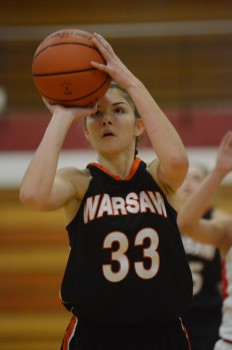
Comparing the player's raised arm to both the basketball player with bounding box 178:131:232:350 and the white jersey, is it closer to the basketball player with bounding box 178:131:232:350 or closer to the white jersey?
the basketball player with bounding box 178:131:232:350

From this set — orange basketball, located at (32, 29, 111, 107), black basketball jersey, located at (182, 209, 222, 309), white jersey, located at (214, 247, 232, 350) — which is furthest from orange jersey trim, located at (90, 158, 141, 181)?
black basketball jersey, located at (182, 209, 222, 309)

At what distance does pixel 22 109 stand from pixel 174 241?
5386 millimetres

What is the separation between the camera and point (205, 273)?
498 cm

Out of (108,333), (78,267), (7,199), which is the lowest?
(108,333)

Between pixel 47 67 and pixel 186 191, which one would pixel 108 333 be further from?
pixel 186 191

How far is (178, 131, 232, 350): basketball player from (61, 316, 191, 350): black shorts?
0.94m

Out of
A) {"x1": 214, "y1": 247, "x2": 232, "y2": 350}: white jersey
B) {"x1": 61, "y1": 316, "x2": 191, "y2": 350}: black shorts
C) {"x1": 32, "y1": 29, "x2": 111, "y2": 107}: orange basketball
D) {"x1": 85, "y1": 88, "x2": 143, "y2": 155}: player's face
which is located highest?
{"x1": 32, "y1": 29, "x2": 111, "y2": 107}: orange basketball

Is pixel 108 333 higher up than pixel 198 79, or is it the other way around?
pixel 198 79

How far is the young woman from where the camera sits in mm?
2764

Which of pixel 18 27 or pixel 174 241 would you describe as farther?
pixel 18 27

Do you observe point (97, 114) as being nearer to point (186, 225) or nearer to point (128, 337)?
point (128, 337)

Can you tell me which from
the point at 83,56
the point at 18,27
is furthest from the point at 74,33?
→ the point at 18,27

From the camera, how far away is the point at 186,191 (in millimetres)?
4902

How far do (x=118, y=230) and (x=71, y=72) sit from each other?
25.4 inches
